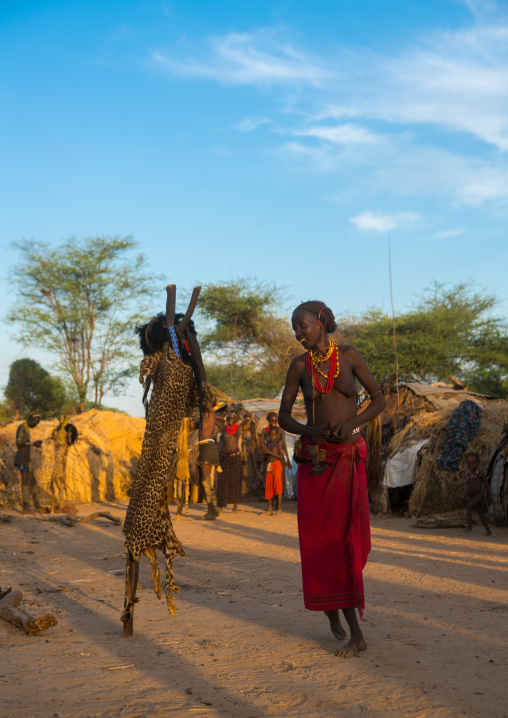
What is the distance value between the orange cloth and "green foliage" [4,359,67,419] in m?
19.4

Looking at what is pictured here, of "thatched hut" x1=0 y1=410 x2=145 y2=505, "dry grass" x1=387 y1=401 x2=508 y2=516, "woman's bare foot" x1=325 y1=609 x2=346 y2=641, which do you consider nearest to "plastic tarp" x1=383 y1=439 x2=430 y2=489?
"dry grass" x1=387 y1=401 x2=508 y2=516

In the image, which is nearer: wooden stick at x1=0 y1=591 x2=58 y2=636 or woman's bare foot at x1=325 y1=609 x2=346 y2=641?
woman's bare foot at x1=325 y1=609 x2=346 y2=641

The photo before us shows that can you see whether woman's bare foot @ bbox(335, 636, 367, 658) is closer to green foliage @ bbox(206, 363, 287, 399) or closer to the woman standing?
the woman standing

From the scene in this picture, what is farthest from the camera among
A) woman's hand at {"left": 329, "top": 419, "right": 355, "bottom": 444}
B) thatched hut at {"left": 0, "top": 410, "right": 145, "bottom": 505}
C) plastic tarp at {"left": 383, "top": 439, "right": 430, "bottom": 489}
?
thatched hut at {"left": 0, "top": 410, "right": 145, "bottom": 505}

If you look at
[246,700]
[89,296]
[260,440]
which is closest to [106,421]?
[260,440]

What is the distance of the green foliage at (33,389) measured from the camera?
2998cm

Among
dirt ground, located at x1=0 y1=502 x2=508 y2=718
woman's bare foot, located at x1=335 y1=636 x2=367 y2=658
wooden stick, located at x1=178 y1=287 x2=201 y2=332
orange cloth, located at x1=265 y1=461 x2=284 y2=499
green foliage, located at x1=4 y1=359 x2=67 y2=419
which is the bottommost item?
dirt ground, located at x1=0 y1=502 x2=508 y2=718

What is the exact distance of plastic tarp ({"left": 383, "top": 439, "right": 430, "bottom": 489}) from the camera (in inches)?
456

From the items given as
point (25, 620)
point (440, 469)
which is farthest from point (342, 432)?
point (440, 469)

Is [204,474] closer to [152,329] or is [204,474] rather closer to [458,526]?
[458,526]

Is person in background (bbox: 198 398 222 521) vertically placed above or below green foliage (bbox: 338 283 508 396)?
below

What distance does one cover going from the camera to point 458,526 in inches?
404

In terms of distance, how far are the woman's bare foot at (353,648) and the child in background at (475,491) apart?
636 centimetres

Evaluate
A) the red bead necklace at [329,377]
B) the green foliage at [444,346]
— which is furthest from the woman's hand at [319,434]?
the green foliage at [444,346]
